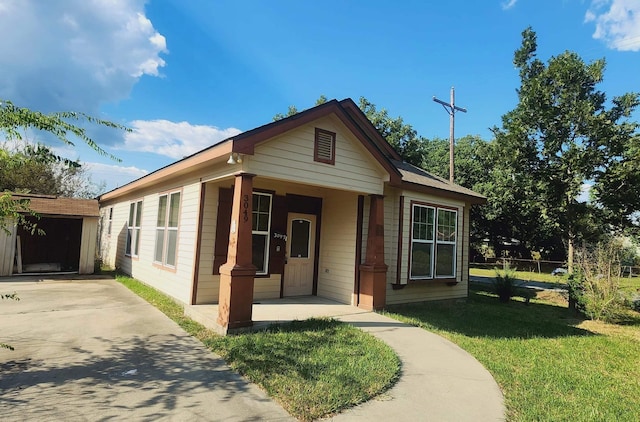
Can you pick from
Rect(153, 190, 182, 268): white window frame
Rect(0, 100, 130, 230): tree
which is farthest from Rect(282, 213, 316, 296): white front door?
Rect(0, 100, 130, 230): tree

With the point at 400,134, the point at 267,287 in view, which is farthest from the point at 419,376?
the point at 400,134

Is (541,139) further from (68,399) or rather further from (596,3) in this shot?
(68,399)

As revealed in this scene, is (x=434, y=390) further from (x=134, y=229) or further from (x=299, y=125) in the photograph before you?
(x=134, y=229)

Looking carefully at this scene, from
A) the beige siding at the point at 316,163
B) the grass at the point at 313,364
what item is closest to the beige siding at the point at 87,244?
the beige siding at the point at 316,163

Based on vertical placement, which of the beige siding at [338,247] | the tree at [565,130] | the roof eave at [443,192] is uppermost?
the tree at [565,130]

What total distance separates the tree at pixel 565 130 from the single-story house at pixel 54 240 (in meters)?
14.7

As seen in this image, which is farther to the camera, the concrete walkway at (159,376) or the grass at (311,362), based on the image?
the grass at (311,362)

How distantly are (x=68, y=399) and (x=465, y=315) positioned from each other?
7.83 m

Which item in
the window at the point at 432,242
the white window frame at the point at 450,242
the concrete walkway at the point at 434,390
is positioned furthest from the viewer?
the white window frame at the point at 450,242

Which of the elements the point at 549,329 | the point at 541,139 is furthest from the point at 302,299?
the point at 541,139

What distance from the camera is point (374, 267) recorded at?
782cm

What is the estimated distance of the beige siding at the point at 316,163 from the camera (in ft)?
20.1

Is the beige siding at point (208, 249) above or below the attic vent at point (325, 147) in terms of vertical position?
below

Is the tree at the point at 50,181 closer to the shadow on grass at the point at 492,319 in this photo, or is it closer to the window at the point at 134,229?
the window at the point at 134,229
